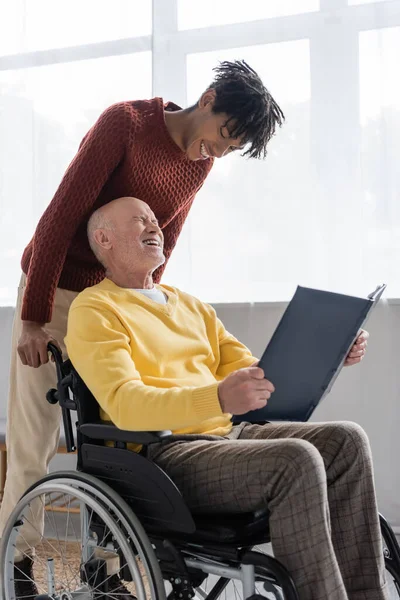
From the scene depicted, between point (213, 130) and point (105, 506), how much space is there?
90 centimetres

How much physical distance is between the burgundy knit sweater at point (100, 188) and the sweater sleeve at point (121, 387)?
0.62ft

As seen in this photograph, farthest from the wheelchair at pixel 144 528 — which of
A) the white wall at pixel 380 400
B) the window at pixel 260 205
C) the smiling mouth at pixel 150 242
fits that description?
the window at pixel 260 205

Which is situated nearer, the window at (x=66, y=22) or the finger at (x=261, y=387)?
the finger at (x=261, y=387)

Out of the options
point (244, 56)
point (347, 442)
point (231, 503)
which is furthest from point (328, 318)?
point (244, 56)

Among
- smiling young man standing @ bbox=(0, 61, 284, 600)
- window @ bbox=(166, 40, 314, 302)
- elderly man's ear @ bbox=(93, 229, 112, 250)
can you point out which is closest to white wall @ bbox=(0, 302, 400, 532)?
window @ bbox=(166, 40, 314, 302)

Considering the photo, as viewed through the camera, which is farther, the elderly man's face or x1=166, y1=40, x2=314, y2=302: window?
x1=166, y1=40, x2=314, y2=302: window

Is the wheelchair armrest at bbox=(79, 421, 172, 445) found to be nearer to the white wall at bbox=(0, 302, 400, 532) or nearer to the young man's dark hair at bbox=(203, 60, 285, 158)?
Answer: the young man's dark hair at bbox=(203, 60, 285, 158)

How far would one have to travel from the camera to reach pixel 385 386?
2.87 meters

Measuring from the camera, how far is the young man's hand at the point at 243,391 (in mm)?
1370

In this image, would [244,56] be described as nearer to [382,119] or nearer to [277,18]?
[277,18]

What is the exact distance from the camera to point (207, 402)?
1391mm

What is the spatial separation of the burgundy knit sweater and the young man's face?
0.18 ft

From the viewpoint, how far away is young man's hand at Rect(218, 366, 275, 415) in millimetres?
1370

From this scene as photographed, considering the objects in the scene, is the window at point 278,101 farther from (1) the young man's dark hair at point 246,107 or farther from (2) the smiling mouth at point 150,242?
(2) the smiling mouth at point 150,242
